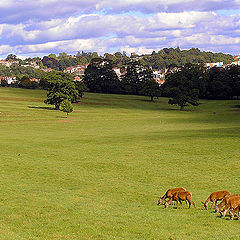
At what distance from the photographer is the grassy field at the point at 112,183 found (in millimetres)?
14617

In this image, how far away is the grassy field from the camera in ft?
48.0

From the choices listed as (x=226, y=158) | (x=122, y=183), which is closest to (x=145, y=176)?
(x=122, y=183)

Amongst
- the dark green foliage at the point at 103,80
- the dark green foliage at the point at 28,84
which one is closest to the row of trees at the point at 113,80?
the dark green foliage at the point at 103,80

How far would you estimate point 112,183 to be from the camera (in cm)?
2456

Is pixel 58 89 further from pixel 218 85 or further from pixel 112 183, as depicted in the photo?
pixel 112 183

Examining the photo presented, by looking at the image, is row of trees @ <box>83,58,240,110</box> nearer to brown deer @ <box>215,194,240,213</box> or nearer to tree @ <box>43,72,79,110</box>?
tree @ <box>43,72,79,110</box>

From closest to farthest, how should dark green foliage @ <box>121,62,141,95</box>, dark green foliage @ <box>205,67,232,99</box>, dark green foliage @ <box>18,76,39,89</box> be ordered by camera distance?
dark green foliage @ <box>205,67,232,99</box> → dark green foliage @ <box>121,62,141,95</box> → dark green foliage @ <box>18,76,39,89</box>

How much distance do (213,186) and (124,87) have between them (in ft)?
477

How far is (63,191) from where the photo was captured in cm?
2208

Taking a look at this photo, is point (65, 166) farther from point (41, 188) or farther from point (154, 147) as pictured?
point (154, 147)

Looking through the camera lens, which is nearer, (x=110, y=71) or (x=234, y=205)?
(x=234, y=205)

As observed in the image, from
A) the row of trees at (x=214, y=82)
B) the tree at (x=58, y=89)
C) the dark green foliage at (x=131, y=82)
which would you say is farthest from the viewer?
the dark green foliage at (x=131, y=82)

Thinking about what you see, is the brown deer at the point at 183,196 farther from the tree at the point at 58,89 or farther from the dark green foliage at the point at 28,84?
the dark green foliage at the point at 28,84

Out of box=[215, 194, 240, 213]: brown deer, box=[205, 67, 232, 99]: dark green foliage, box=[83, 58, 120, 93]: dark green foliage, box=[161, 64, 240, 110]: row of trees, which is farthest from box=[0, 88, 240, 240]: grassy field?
box=[83, 58, 120, 93]: dark green foliage
